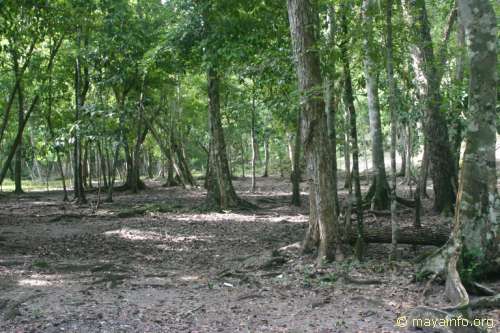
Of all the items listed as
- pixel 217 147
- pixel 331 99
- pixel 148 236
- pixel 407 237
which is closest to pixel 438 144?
pixel 331 99

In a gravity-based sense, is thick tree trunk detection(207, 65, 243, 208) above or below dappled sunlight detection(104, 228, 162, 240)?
above

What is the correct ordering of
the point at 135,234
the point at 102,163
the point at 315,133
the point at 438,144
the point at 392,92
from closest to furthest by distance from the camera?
the point at 392,92 < the point at 315,133 < the point at 438,144 < the point at 135,234 < the point at 102,163

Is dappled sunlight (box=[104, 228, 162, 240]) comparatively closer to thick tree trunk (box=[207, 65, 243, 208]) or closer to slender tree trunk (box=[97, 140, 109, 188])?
thick tree trunk (box=[207, 65, 243, 208])

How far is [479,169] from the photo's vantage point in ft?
22.6

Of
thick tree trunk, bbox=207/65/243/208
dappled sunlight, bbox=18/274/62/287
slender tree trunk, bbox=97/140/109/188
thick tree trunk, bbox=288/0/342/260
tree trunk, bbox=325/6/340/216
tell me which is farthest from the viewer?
slender tree trunk, bbox=97/140/109/188

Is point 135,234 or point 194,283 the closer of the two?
point 194,283

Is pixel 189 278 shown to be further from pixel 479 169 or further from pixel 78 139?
pixel 78 139

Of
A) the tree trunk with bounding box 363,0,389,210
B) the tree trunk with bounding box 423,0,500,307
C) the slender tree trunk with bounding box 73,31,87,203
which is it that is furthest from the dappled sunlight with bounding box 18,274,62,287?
the slender tree trunk with bounding box 73,31,87,203

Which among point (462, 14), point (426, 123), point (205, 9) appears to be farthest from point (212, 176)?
point (462, 14)

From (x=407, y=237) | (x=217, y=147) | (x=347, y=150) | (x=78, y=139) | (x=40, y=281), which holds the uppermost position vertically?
(x=78, y=139)

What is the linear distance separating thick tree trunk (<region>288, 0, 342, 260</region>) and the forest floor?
633 mm

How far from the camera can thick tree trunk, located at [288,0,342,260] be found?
29.9 feet

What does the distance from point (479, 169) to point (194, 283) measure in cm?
517

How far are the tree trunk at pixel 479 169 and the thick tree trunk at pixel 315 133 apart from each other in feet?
8.15
